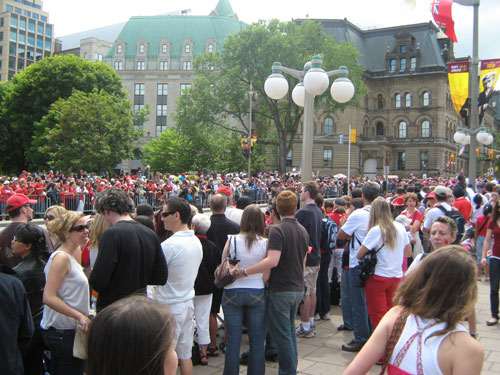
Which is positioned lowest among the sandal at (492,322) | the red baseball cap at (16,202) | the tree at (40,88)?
the sandal at (492,322)

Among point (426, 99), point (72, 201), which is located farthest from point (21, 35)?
point (72, 201)

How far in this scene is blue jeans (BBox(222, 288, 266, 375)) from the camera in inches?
182

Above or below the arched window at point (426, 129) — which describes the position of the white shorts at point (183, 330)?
below

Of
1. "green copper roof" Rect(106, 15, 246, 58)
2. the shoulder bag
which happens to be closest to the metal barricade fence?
the shoulder bag

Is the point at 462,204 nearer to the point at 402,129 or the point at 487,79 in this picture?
the point at 487,79

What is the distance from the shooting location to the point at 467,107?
55.5 ft

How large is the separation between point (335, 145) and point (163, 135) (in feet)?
80.3

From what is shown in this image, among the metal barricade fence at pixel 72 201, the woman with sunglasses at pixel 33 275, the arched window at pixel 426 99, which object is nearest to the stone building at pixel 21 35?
the arched window at pixel 426 99

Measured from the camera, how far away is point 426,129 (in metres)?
71.4

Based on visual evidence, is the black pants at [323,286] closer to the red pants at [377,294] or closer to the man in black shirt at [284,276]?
the red pants at [377,294]

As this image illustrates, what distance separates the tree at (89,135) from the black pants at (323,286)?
31.7 m

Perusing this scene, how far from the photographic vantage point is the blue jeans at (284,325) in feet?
15.4

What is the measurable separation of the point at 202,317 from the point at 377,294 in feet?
6.70

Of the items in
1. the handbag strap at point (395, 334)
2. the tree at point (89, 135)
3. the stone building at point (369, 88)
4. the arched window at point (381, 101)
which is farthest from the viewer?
the arched window at point (381, 101)
